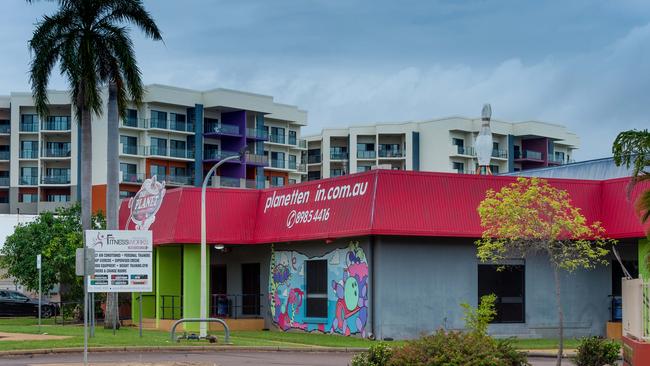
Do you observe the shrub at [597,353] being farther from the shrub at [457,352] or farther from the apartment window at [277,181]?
the apartment window at [277,181]

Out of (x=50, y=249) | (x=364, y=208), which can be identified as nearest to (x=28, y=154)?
(x=50, y=249)

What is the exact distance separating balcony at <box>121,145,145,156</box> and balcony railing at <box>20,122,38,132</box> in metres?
11.3

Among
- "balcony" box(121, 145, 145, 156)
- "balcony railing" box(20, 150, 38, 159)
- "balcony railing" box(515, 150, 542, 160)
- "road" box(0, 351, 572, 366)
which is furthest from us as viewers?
"balcony railing" box(515, 150, 542, 160)

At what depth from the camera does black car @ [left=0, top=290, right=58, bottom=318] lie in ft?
166

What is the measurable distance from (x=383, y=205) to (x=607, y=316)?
9.62 meters

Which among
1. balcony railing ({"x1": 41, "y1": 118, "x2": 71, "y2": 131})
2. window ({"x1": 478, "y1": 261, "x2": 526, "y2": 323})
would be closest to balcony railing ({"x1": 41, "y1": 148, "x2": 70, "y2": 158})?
balcony railing ({"x1": 41, "y1": 118, "x2": 71, "y2": 131})

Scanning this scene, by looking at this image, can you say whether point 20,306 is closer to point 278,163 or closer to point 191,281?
point 191,281

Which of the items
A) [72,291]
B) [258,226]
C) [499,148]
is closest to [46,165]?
[499,148]

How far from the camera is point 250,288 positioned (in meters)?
41.4

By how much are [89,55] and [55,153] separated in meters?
77.3

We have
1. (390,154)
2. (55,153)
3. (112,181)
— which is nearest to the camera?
(112,181)

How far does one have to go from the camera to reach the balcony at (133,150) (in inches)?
4117

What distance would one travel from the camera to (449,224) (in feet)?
108

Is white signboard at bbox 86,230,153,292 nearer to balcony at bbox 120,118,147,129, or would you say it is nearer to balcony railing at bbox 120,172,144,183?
balcony railing at bbox 120,172,144,183
